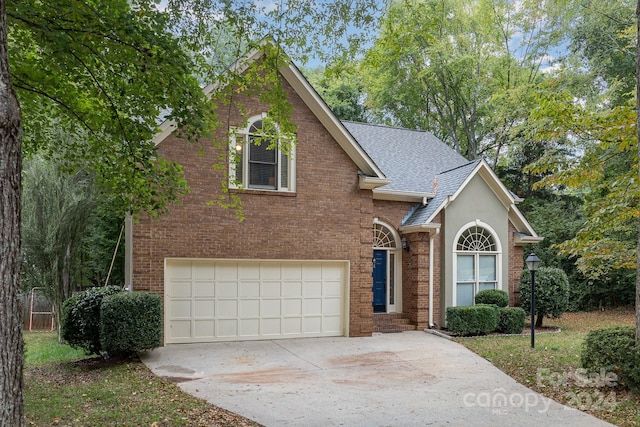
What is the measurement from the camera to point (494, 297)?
13945 millimetres

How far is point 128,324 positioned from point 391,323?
7.45 metres

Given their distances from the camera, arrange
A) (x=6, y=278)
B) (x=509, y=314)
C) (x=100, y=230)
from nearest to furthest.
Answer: (x=6, y=278) → (x=509, y=314) → (x=100, y=230)

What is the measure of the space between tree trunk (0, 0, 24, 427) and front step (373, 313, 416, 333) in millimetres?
10866

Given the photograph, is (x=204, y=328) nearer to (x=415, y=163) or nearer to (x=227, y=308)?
(x=227, y=308)

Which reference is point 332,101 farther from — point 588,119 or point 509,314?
point 588,119

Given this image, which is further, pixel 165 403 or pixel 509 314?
pixel 509 314

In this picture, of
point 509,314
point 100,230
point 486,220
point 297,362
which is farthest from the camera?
point 100,230

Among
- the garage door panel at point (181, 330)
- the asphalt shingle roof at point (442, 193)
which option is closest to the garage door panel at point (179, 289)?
the garage door panel at point (181, 330)

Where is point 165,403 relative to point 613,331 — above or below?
below

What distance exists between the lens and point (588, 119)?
337 inches

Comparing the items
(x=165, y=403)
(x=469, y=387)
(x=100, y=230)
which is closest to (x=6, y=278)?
(x=165, y=403)

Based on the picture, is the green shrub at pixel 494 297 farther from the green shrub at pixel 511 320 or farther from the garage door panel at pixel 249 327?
the garage door panel at pixel 249 327

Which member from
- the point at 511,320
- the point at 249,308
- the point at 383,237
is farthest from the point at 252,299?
the point at 511,320

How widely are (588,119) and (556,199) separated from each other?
1732cm
